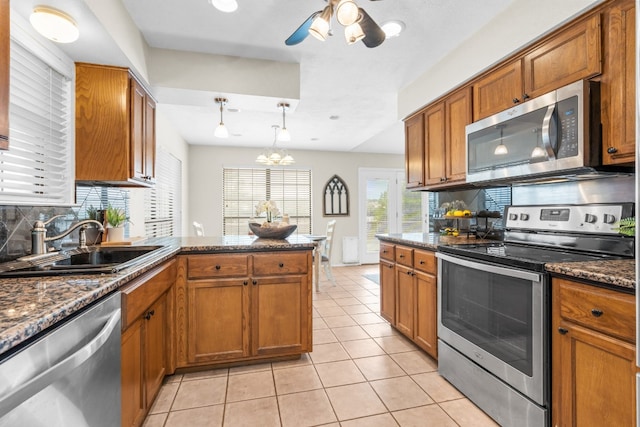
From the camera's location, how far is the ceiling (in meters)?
1.95

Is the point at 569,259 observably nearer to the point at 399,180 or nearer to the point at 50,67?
the point at 50,67

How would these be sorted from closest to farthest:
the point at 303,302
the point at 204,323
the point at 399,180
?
the point at 204,323
the point at 303,302
the point at 399,180

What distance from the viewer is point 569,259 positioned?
156 cm

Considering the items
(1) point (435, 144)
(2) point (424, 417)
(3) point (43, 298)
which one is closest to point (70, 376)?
(3) point (43, 298)

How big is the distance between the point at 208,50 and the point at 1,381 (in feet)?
8.29

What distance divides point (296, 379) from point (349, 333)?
A: 93cm

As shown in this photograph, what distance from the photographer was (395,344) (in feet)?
8.91

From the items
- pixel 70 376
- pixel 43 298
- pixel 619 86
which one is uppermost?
pixel 619 86

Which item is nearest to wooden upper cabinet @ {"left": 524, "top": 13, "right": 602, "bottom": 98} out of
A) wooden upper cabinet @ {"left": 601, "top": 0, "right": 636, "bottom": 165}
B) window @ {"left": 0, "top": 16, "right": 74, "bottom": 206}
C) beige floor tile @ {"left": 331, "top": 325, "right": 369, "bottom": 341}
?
wooden upper cabinet @ {"left": 601, "top": 0, "right": 636, "bottom": 165}

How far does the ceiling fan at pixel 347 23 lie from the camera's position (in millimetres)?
1443

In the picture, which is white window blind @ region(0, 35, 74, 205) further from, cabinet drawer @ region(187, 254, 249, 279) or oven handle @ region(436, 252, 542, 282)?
oven handle @ region(436, 252, 542, 282)

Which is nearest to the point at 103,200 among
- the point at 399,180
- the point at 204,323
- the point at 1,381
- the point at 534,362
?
the point at 204,323

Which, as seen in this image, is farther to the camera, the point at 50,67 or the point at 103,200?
the point at 103,200

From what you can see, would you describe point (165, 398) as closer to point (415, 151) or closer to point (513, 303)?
point (513, 303)
